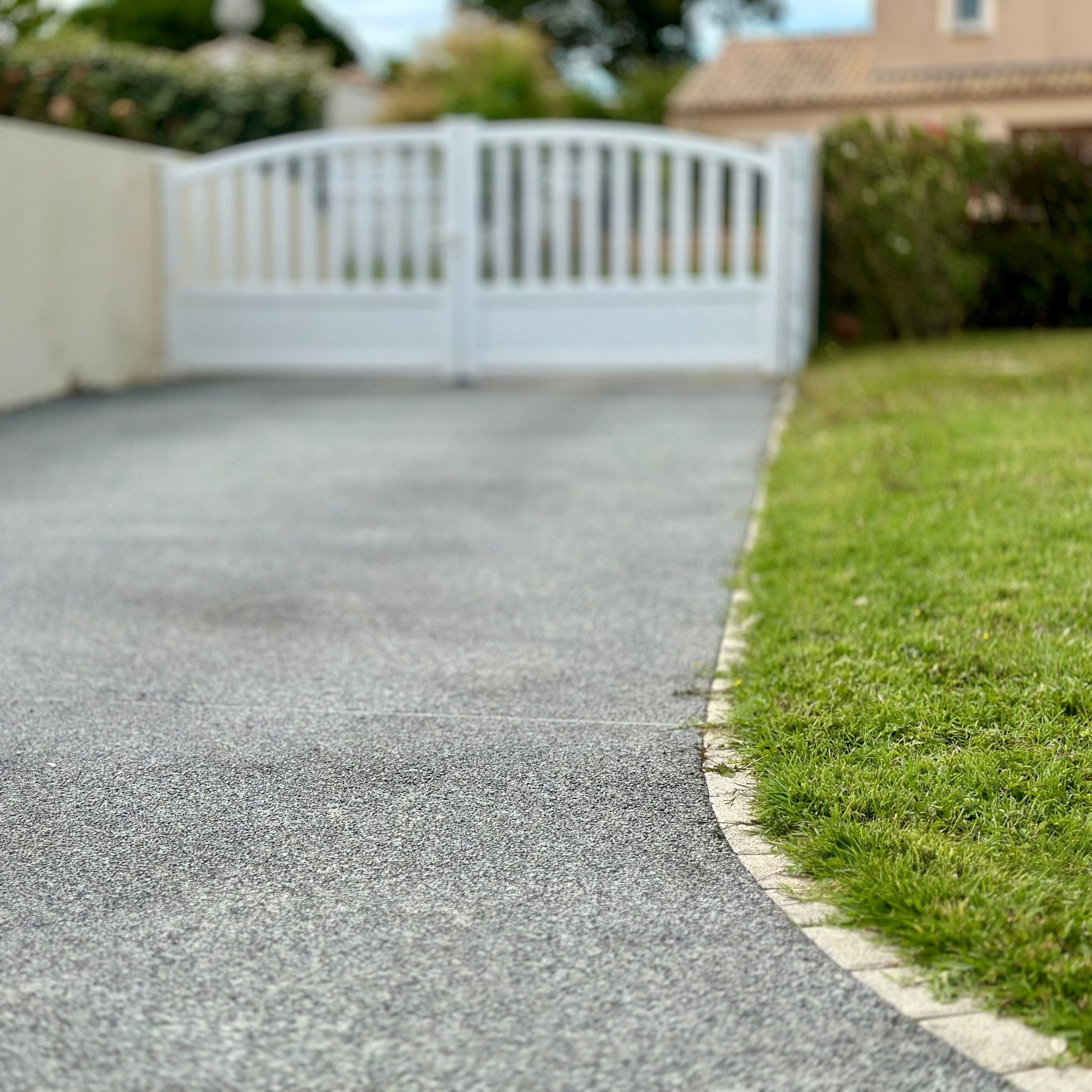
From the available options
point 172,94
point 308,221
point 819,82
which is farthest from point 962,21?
point 308,221

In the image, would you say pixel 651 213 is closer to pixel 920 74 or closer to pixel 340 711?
pixel 340 711

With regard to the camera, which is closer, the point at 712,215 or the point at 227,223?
the point at 712,215

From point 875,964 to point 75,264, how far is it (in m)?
9.87

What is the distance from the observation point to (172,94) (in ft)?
58.6

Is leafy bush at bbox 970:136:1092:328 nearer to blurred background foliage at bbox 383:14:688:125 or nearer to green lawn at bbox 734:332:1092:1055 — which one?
green lawn at bbox 734:332:1092:1055

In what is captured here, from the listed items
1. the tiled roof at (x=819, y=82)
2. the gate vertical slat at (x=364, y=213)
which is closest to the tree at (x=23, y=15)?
the gate vertical slat at (x=364, y=213)

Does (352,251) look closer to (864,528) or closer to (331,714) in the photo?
(864,528)

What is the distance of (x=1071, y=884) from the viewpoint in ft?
8.50

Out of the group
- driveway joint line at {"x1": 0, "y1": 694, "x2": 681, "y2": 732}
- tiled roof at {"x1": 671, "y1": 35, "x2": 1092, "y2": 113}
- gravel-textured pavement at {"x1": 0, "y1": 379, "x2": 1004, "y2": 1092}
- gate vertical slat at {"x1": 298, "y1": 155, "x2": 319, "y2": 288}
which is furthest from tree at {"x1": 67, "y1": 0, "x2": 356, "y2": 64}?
driveway joint line at {"x1": 0, "y1": 694, "x2": 681, "y2": 732}

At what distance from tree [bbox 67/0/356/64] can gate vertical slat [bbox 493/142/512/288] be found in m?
30.6

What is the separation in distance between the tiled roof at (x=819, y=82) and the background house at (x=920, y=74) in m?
0.02

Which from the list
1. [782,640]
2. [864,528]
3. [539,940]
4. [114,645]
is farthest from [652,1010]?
[864,528]

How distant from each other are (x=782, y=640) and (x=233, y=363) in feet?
30.5

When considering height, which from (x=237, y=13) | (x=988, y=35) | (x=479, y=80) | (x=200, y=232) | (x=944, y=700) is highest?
(x=237, y=13)
